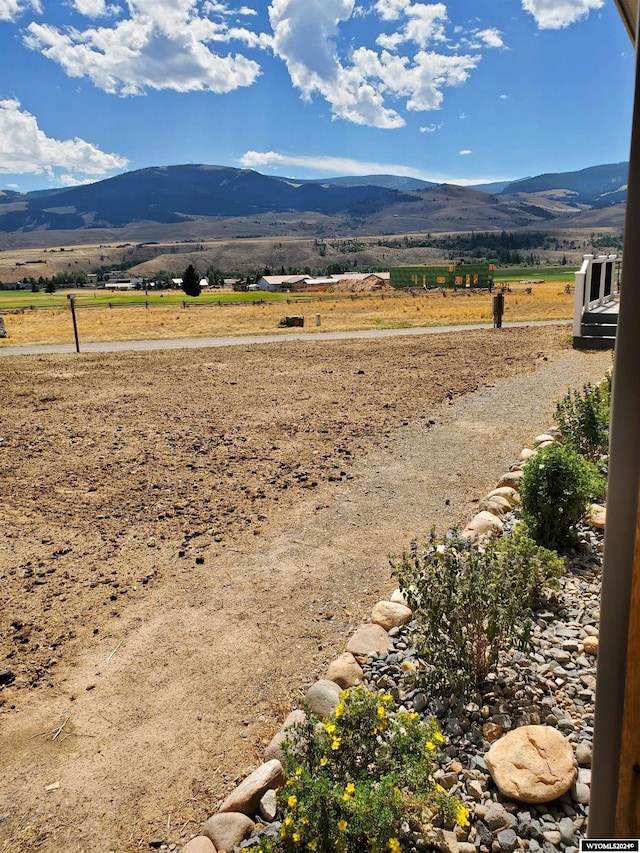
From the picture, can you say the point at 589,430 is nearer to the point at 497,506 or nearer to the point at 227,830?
the point at 497,506

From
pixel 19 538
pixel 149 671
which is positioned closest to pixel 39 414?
pixel 19 538

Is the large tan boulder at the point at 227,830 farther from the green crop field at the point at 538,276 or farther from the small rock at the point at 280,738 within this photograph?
the green crop field at the point at 538,276

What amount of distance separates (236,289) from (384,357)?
85.5 metres

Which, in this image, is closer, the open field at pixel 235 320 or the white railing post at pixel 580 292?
the white railing post at pixel 580 292

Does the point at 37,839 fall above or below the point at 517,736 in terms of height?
below

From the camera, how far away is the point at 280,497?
655cm

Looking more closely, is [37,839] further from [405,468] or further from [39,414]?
[39,414]

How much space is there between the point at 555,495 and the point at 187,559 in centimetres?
302

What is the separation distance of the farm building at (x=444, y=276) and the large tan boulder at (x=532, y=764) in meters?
89.3

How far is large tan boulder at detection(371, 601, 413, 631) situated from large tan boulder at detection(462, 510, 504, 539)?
106 cm

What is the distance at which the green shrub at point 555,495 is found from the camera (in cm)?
449

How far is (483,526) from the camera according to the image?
495 centimetres

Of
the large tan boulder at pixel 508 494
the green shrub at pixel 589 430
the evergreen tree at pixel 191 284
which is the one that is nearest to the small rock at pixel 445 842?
the large tan boulder at pixel 508 494

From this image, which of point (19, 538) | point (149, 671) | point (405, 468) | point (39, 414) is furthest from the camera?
point (39, 414)
